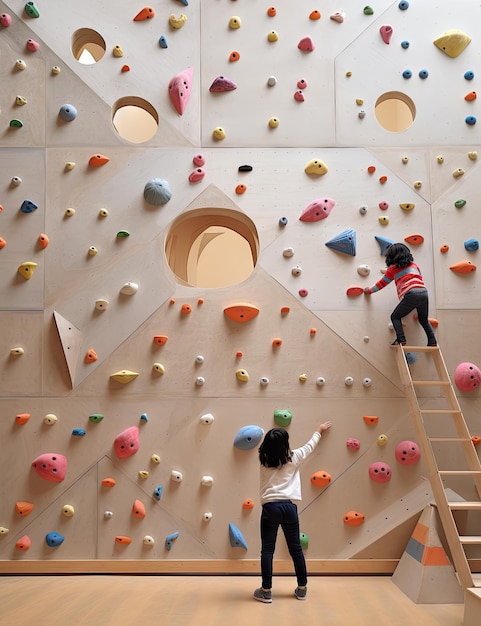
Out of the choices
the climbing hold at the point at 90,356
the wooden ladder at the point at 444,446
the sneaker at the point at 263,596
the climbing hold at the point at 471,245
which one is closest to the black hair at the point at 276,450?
the sneaker at the point at 263,596

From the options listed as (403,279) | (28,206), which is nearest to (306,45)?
(403,279)

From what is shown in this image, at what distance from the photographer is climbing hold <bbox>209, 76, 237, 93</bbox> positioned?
4410mm

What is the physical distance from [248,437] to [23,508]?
156cm

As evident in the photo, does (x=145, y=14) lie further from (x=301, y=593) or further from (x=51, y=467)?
(x=301, y=593)

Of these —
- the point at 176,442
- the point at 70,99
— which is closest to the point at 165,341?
the point at 176,442

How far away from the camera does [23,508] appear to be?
13.3 ft

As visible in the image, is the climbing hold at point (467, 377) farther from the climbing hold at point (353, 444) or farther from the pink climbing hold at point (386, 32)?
the pink climbing hold at point (386, 32)

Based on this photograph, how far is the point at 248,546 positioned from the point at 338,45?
3.61 meters

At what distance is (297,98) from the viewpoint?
443cm

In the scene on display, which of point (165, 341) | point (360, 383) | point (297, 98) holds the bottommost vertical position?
point (360, 383)

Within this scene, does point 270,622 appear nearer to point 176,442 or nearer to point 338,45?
point 176,442

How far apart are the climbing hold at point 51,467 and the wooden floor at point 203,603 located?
63 cm

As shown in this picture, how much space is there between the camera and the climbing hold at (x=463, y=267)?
4293 mm

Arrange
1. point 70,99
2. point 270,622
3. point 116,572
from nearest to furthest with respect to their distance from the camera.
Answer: point 270,622
point 116,572
point 70,99
